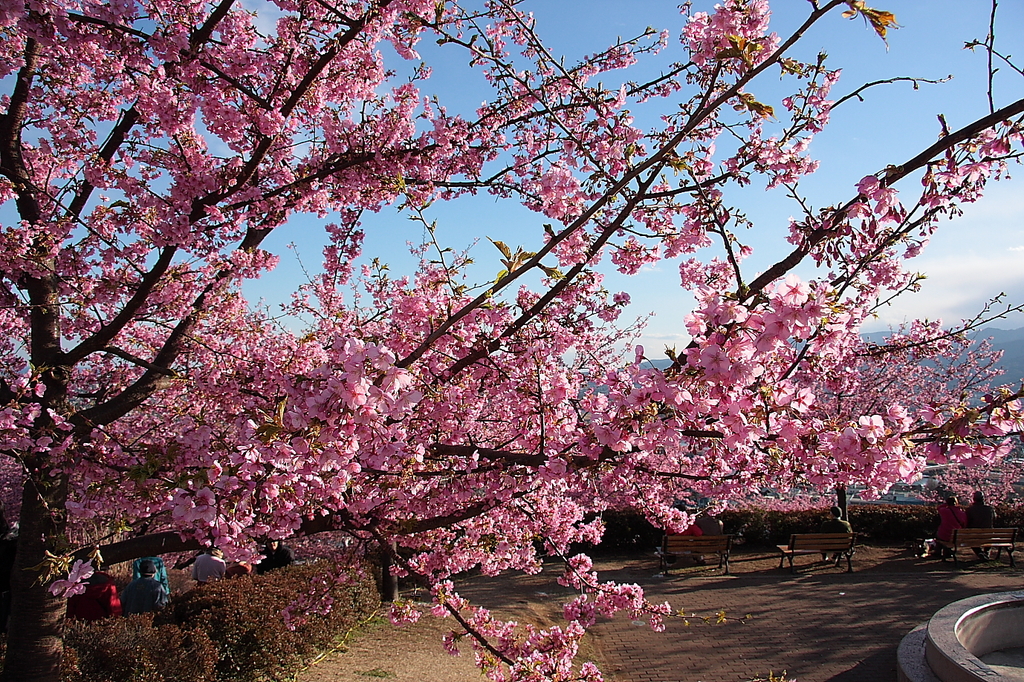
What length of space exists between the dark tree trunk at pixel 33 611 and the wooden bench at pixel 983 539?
14.4 meters

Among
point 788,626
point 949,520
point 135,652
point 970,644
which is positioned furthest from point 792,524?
point 135,652

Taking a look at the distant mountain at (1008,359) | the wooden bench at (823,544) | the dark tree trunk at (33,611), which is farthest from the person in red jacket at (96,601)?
the wooden bench at (823,544)

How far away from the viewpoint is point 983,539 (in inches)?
483

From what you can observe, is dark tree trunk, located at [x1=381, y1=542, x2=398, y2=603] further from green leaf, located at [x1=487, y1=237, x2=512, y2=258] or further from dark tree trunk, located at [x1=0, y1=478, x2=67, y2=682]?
green leaf, located at [x1=487, y1=237, x2=512, y2=258]

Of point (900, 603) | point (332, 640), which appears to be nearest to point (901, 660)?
point (900, 603)

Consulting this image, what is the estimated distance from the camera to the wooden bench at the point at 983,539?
12.1 meters

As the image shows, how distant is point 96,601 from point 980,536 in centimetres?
1518

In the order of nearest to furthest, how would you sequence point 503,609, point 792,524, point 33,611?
point 33,611 → point 503,609 → point 792,524

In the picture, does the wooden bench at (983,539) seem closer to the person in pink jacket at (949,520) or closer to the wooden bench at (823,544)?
the person in pink jacket at (949,520)

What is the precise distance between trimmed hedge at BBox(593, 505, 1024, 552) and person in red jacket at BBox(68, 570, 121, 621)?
10.8 metres

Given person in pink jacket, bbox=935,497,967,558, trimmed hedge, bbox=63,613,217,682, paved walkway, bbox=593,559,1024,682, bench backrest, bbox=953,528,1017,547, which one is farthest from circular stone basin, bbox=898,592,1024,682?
trimmed hedge, bbox=63,613,217,682

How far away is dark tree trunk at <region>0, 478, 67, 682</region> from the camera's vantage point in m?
4.55

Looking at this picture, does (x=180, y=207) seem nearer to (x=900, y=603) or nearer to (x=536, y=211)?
(x=536, y=211)

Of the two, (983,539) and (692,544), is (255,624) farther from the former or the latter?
(983,539)
